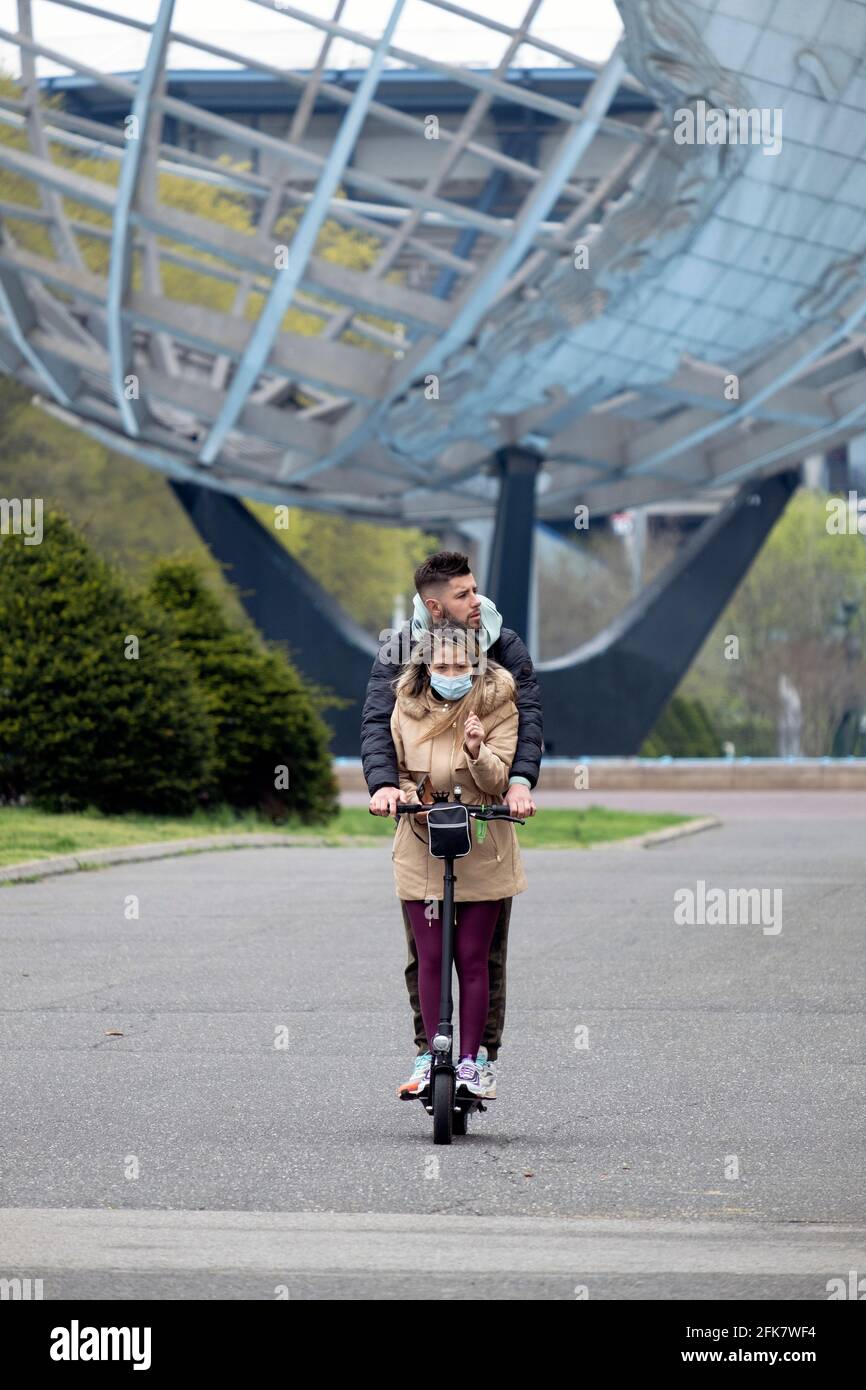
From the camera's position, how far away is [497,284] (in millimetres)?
34781

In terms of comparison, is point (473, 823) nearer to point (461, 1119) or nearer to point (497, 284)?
point (461, 1119)

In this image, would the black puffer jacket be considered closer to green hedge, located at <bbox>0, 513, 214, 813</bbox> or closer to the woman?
the woman

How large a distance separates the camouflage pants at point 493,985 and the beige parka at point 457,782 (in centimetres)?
13

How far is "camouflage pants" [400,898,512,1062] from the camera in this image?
23.5 ft

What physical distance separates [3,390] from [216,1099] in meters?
45.7

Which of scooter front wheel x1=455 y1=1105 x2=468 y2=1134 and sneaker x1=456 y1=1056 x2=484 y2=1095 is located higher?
sneaker x1=456 y1=1056 x2=484 y2=1095

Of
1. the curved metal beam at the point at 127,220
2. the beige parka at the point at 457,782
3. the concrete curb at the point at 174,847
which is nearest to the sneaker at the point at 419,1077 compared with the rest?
the beige parka at the point at 457,782

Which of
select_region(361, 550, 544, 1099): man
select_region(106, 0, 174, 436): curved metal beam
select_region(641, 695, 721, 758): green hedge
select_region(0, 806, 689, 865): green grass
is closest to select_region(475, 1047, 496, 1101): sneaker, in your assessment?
select_region(361, 550, 544, 1099): man

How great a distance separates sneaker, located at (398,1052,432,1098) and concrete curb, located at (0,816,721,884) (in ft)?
33.0

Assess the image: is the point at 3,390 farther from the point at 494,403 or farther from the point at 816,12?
the point at 816,12

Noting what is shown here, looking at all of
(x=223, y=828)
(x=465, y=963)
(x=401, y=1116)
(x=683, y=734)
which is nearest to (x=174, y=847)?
(x=223, y=828)

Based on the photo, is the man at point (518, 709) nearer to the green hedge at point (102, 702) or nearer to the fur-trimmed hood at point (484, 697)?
the fur-trimmed hood at point (484, 697)

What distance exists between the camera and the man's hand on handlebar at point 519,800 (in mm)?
6828

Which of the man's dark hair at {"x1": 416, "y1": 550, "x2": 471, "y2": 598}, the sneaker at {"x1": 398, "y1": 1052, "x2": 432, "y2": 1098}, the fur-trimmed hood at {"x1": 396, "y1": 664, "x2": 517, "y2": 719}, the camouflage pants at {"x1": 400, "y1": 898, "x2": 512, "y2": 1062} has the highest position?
the man's dark hair at {"x1": 416, "y1": 550, "x2": 471, "y2": 598}
